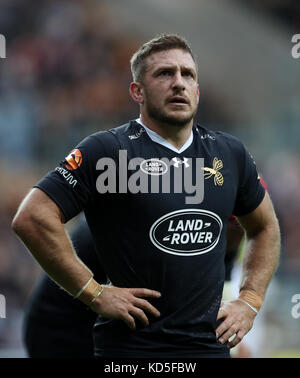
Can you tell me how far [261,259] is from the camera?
3947 mm

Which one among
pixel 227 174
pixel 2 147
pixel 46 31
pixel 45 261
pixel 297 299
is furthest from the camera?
pixel 46 31

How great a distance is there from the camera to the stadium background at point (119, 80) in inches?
443

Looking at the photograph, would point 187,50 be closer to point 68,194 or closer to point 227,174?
point 227,174

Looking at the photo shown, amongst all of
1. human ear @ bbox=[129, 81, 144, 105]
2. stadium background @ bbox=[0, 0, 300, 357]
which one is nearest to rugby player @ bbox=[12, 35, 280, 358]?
human ear @ bbox=[129, 81, 144, 105]

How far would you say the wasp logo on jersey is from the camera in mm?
3436

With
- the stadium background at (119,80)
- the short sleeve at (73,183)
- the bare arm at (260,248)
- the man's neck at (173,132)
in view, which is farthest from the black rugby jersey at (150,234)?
the stadium background at (119,80)

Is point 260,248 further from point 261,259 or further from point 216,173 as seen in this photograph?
point 216,173

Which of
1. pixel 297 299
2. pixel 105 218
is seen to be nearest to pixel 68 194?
pixel 105 218

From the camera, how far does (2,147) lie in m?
11.3

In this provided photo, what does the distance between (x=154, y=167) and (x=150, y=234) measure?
35 centimetres

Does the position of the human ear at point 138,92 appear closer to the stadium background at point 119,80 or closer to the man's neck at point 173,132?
the man's neck at point 173,132

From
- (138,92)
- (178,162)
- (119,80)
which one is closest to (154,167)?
(178,162)

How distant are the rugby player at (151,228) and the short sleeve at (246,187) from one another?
0.10m

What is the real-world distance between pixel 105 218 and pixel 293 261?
662 cm
